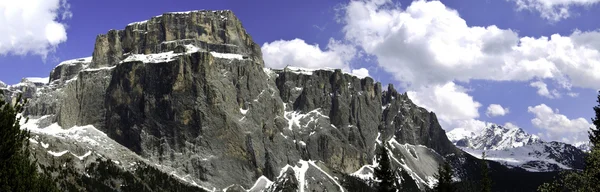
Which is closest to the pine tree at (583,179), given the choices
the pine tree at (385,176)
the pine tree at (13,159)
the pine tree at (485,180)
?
the pine tree at (485,180)

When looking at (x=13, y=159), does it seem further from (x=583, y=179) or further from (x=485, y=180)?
(x=485, y=180)

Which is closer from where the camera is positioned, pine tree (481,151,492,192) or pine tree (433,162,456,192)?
pine tree (481,151,492,192)

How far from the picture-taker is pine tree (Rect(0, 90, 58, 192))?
115ft

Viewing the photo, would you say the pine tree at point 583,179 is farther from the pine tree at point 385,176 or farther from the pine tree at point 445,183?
the pine tree at point 445,183

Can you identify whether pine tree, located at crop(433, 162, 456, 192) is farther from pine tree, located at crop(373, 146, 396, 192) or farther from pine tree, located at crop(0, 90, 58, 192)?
pine tree, located at crop(0, 90, 58, 192)

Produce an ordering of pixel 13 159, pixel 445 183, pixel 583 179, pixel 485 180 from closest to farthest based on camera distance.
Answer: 1. pixel 583 179
2. pixel 13 159
3. pixel 485 180
4. pixel 445 183

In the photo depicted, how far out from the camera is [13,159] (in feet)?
117

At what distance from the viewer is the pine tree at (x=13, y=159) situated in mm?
35188

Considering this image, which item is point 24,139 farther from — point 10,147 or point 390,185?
point 390,185

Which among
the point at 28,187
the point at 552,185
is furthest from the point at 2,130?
the point at 552,185

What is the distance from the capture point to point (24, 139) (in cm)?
3769

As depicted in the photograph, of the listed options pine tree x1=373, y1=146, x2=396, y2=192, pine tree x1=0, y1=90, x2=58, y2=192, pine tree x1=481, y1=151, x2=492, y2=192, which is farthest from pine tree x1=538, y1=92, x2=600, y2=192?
pine tree x1=0, y1=90, x2=58, y2=192

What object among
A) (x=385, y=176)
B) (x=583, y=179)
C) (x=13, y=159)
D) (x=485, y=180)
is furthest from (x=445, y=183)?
(x=13, y=159)

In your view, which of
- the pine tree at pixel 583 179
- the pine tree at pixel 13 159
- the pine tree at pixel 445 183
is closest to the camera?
the pine tree at pixel 583 179
